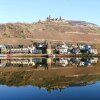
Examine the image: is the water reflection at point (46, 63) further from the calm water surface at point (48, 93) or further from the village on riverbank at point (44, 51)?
the calm water surface at point (48, 93)

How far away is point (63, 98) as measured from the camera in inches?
1921

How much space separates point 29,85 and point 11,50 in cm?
9847

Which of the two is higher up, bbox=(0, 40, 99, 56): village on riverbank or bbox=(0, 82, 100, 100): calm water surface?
bbox=(0, 82, 100, 100): calm water surface

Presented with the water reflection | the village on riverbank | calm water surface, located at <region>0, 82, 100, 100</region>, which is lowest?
the village on riverbank

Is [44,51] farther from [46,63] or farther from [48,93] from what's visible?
[48,93]

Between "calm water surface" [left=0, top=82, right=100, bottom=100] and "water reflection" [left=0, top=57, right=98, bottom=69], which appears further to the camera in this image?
"water reflection" [left=0, top=57, right=98, bottom=69]

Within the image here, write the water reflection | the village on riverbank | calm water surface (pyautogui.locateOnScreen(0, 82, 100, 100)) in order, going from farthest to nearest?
the village on riverbank < the water reflection < calm water surface (pyautogui.locateOnScreen(0, 82, 100, 100))

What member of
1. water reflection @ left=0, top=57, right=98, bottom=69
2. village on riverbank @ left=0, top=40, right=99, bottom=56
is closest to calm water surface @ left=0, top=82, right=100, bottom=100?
water reflection @ left=0, top=57, right=98, bottom=69

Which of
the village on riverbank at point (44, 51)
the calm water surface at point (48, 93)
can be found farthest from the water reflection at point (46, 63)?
the calm water surface at point (48, 93)

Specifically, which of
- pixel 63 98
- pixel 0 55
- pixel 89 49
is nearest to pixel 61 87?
pixel 63 98

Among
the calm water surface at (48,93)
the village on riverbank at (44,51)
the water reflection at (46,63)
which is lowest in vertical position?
the village on riverbank at (44,51)

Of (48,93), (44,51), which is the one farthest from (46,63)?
(48,93)

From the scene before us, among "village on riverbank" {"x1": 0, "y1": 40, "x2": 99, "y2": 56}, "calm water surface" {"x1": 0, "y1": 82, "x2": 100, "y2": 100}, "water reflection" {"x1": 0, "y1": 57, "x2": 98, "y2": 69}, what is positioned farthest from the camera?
"village on riverbank" {"x1": 0, "y1": 40, "x2": 99, "y2": 56}

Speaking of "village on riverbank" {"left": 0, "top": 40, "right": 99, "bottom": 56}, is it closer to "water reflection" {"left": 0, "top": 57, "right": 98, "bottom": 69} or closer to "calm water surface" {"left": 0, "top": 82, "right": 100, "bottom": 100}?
"water reflection" {"left": 0, "top": 57, "right": 98, "bottom": 69}
